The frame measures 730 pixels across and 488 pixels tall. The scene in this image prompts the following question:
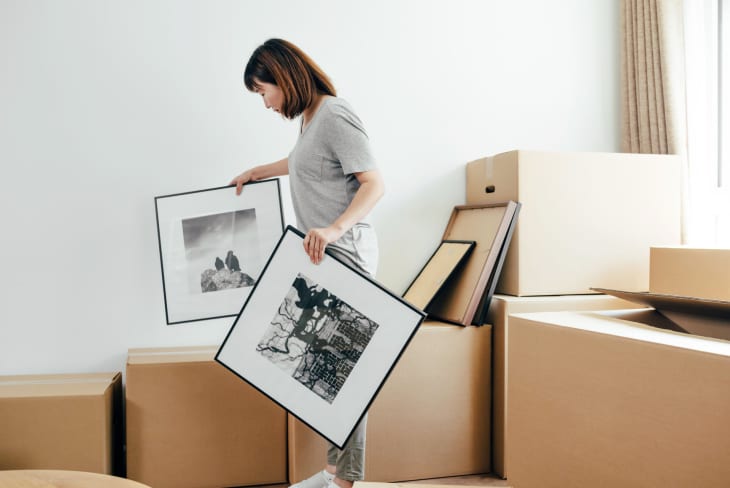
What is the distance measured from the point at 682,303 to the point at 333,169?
0.89m

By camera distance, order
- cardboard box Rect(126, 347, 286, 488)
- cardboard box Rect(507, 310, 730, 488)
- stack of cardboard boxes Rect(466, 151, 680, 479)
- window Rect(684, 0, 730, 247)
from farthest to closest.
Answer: window Rect(684, 0, 730, 247), stack of cardboard boxes Rect(466, 151, 680, 479), cardboard box Rect(126, 347, 286, 488), cardboard box Rect(507, 310, 730, 488)

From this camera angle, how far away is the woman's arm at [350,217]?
146cm

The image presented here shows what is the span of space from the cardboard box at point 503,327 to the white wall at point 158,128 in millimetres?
416

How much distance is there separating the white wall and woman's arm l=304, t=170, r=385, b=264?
688 mm

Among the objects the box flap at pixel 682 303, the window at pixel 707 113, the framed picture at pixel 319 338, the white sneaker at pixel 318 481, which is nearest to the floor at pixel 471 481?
the white sneaker at pixel 318 481

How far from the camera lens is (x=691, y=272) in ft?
5.18

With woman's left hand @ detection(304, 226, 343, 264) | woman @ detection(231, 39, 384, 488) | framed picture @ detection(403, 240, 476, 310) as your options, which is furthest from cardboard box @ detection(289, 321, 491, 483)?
woman's left hand @ detection(304, 226, 343, 264)

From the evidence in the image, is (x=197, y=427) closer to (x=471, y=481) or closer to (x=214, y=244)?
(x=214, y=244)

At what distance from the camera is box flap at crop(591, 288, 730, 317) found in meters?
0.97

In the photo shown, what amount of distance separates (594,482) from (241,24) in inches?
71.4

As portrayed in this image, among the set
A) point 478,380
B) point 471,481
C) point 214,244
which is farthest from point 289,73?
point 471,481

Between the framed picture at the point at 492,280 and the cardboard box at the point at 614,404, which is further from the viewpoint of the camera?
the framed picture at the point at 492,280

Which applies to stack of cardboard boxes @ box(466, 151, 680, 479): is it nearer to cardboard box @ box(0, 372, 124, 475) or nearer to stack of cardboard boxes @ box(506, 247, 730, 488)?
stack of cardboard boxes @ box(506, 247, 730, 488)

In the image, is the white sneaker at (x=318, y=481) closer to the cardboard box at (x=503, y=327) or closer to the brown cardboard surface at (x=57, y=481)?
the cardboard box at (x=503, y=327)
